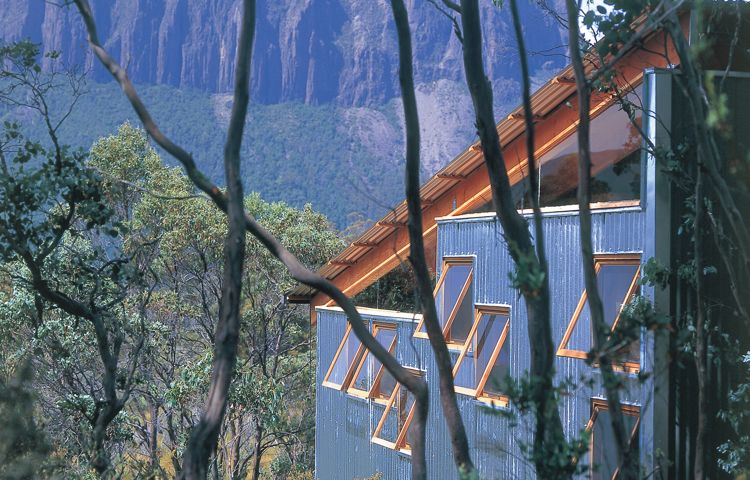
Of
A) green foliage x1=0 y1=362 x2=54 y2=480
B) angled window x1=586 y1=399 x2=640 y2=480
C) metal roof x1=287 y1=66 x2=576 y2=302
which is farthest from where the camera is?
metal roof x1=287 y1=66 x2=576 y2=302

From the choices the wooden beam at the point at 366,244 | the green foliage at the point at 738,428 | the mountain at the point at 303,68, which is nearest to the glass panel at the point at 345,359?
the wooden beam at the point at 366,244

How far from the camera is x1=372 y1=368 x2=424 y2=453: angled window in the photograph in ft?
46.5

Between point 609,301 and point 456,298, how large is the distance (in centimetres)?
340

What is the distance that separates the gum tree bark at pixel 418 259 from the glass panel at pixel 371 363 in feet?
25.7

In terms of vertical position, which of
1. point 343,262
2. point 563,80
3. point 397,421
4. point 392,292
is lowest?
point 397,421

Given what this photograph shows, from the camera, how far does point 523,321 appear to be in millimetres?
11602

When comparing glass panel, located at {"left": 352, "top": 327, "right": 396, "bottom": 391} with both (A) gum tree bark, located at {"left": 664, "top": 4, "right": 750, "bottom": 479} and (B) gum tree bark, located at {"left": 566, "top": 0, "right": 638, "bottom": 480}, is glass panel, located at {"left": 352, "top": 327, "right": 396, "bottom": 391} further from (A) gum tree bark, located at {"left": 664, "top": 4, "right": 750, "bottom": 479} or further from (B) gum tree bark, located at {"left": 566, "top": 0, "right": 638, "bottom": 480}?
(B) gum tree bark, located at {"left": 566, "top": 0, "right": 638, "bottom": 480}

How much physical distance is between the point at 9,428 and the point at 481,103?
15.4 ft

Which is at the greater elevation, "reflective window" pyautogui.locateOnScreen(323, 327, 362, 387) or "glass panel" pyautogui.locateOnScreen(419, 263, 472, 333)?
"glass panel" pyautogui.locateOnScreen(419, 263, 472, 333)

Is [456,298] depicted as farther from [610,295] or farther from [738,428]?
[738,428]

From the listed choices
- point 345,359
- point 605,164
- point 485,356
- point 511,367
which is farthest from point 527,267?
point 345,359

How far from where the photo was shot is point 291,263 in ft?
22.3

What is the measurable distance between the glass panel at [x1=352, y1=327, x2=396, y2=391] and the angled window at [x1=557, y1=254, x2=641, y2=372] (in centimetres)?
462

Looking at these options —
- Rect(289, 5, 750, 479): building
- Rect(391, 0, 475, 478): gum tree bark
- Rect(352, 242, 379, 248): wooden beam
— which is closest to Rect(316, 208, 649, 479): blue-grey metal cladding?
Rect(289, 5, 750, 479): building
